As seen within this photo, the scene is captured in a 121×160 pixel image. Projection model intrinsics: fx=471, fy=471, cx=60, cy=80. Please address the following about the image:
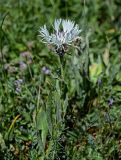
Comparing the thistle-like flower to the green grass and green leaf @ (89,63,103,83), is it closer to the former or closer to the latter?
the green grass

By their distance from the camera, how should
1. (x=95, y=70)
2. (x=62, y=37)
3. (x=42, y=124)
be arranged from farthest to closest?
(x=95, y=70) → (x=42, y=124) → (x=62, y=37)

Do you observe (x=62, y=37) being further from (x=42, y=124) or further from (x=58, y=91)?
(x=42, y=124)

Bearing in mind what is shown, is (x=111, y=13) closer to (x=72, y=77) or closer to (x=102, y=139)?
(x=72, y=77)

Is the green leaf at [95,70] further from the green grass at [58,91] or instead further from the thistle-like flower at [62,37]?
the thistle-like flower at [62,37]

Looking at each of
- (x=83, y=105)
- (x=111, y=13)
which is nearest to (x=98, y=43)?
(x=111, y=13)

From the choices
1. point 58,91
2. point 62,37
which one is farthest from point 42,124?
point 62,37

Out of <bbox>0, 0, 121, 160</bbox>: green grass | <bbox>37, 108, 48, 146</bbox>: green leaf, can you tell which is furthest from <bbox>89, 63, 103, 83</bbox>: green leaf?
<bbox>37, 108, 48, 146</bbox>: green leaf

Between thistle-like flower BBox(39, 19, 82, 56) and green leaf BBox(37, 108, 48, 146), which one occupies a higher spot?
thistle-like flower BBox(39, 19, 82, 56)

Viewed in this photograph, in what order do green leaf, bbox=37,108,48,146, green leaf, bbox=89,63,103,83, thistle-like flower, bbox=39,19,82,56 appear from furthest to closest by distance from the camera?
green leaf, bbox=89,63,103,83, green leaf, bbox=37,108,48,146, thistle-like flower, bbox=39,19,82,56
